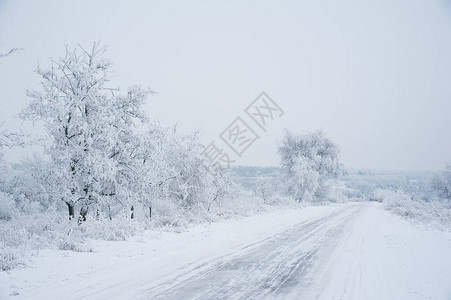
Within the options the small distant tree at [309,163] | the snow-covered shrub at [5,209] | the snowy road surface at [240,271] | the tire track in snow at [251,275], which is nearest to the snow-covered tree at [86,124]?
the snowy road surface at [240,271]

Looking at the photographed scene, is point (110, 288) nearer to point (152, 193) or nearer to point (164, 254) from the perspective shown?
point (164, 254)

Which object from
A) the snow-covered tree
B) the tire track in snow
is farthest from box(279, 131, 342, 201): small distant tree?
the tire track in snow

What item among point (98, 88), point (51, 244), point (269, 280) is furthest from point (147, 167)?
point (269, 280)

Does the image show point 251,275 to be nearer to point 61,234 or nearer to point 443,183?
point 61,234

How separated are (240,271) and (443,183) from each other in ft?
182

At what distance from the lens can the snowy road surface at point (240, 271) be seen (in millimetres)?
4766

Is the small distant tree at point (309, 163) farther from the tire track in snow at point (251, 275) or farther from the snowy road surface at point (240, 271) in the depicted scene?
the tire track in snow at point (251, 275)

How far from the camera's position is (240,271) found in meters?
6.08

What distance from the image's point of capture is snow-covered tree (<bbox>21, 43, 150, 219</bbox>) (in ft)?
38.8

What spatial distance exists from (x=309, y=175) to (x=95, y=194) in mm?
30459

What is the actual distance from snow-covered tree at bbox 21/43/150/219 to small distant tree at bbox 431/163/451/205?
175ft

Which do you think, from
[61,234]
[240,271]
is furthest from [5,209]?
[240,271]

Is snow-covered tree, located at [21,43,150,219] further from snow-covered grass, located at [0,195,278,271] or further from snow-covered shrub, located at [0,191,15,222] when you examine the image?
snow-covered shrub, located at [0,191,15,222]

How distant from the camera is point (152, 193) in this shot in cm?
1580
